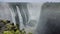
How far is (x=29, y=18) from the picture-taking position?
2.77ft

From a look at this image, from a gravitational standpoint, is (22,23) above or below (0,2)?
below

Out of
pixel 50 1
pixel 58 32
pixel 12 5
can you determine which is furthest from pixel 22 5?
pixel 58 32

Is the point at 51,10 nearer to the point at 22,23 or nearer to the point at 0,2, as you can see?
the point at 22,23

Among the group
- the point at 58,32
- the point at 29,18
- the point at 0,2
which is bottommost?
the point at 58,32

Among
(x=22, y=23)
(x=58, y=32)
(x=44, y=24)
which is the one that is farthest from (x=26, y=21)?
(x=58, y=32)

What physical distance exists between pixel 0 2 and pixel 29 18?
0.23m

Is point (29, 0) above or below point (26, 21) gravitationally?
above

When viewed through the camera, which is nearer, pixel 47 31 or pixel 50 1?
pixel 50 1

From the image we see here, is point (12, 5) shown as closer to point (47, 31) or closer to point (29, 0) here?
point (29, 0)

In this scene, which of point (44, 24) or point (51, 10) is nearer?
point (51, 10)

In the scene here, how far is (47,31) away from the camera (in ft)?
3.02

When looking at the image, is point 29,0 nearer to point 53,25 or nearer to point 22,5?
point 22,5

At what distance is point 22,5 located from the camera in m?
0.80

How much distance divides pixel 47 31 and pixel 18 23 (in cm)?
24
